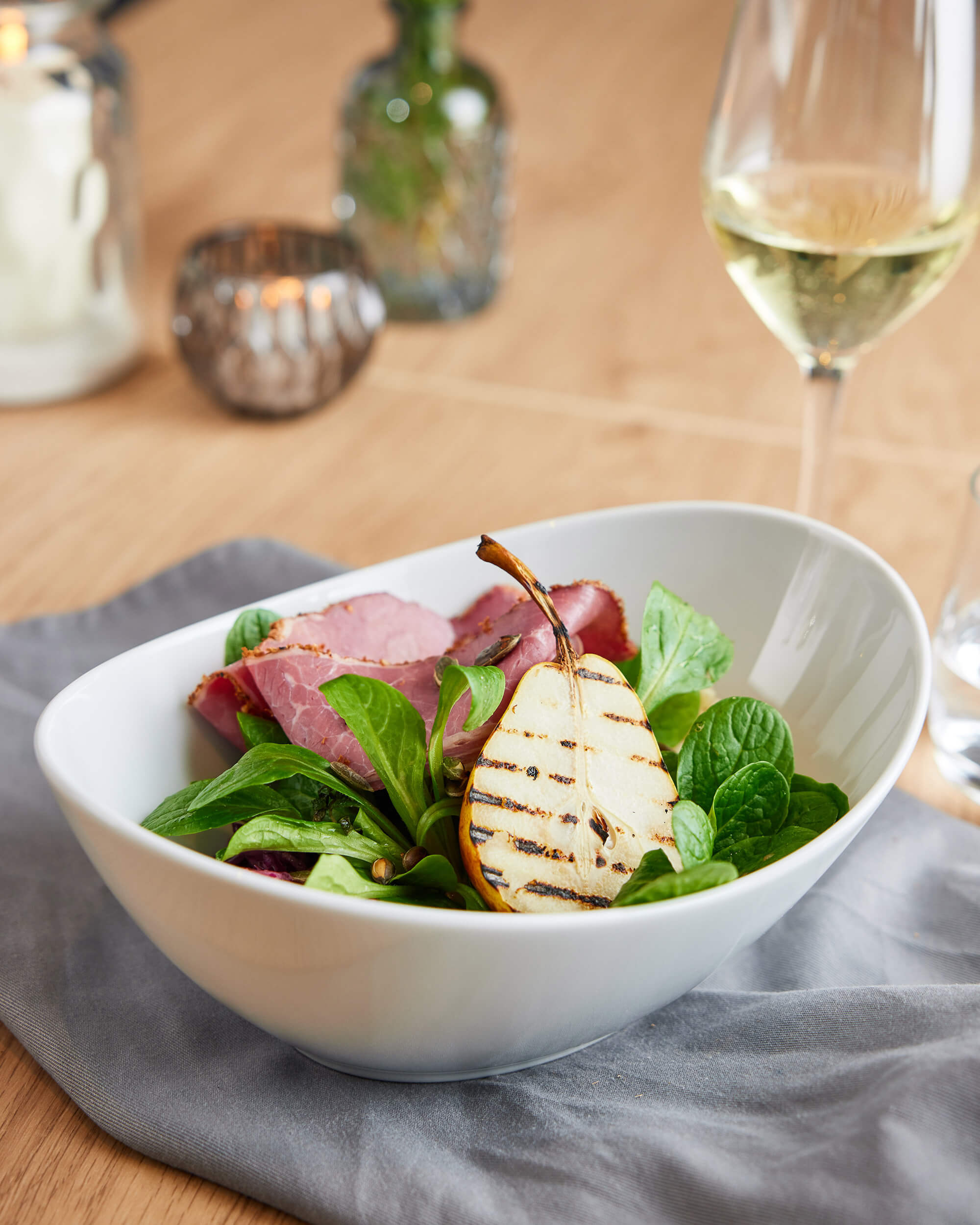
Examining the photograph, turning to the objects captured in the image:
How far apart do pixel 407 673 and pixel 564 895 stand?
13 centimetres

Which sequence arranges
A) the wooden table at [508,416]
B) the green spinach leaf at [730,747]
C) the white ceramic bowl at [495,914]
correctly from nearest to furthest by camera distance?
the white ceramic bowl at [495,914], the green spinach leaf at [730,747], the wooden table at [508,416]

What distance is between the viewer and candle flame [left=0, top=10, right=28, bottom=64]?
89 centimetres

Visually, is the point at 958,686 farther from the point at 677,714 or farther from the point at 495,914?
the point at 495,914

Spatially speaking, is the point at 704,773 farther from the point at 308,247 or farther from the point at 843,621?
the point at 308,247

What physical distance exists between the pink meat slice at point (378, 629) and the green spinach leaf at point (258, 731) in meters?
0.04

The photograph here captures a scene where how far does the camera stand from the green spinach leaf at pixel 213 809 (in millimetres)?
438

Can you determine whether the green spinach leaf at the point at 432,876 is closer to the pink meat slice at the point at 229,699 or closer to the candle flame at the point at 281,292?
the pink meat slice at the point at 229,699

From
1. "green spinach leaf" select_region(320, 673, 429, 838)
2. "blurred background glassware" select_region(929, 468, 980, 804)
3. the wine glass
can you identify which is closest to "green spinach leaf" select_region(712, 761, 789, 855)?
"green spinach leaf" select_region(320, 673, 429, 838)

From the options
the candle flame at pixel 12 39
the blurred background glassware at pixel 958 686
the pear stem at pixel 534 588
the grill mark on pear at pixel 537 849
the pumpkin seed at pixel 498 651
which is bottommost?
the blurred background glassware at pixel 958 686

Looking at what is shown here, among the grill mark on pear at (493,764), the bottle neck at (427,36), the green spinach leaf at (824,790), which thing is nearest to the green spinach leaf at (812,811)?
the green spinach leaf at (824,790)

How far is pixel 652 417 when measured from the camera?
1.02 m

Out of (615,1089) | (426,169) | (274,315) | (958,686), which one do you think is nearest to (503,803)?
(615,1089)

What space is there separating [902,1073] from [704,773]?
0.40 ft

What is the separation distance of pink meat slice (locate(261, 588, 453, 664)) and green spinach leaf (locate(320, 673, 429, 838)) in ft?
0.26
